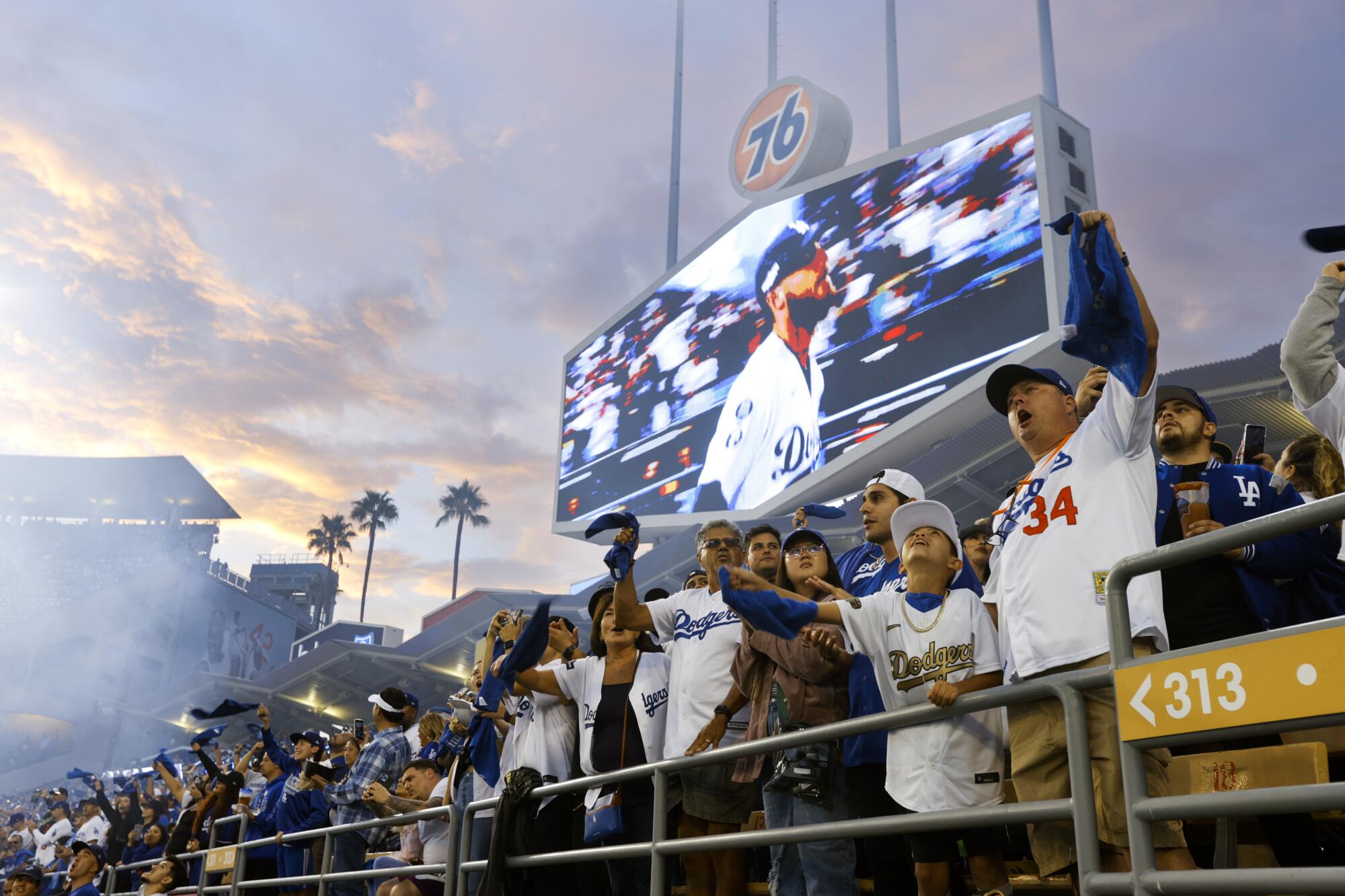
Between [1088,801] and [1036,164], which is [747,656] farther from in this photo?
[1036,164]

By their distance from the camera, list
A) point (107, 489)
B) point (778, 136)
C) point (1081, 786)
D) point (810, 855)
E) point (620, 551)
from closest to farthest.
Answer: point (1081, 786), point (810, 855), point (620, 551), point (778, 136), point (107, 489)

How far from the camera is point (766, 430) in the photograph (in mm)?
17781

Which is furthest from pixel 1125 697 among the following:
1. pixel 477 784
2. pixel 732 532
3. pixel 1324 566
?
pixel 477 784

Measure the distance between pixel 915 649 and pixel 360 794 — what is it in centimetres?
467

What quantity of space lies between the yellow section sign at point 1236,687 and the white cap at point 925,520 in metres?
1.40

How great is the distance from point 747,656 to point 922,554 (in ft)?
→ 3.50

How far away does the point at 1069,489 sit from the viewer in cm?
317

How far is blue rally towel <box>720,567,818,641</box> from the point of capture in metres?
3.55

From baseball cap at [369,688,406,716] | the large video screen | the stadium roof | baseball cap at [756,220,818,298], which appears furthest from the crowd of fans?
the stadium roof

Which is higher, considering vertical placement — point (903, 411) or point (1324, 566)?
point (903, 411)

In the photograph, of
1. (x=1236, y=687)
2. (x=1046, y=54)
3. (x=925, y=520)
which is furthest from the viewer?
(x=1046, y=54)

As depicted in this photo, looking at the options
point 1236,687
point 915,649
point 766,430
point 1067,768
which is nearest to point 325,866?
point 915,649

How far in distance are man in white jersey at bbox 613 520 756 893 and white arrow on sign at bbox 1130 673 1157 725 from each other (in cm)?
186

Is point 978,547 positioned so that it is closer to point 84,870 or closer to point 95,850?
point 84,870
